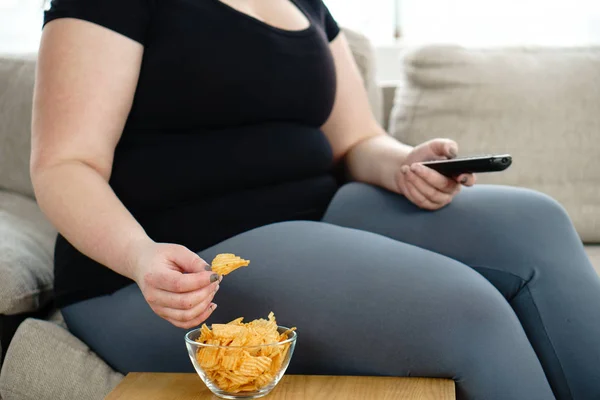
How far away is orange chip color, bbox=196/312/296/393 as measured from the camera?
732 millimetres

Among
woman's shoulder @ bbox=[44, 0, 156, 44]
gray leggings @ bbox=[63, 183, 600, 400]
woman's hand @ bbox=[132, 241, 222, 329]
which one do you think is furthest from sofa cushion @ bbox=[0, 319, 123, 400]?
woman's shoulder @ bbox=[44, 0, 156, 44]

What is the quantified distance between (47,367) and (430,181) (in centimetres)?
60

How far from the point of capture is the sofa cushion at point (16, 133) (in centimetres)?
167

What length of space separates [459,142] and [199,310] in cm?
123

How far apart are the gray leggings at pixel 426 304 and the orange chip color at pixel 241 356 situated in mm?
103

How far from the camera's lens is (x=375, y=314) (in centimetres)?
84

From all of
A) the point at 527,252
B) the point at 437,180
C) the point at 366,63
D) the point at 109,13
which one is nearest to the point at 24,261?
the point at 109,13

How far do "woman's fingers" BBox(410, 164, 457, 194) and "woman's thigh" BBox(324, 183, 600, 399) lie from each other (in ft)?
0.09

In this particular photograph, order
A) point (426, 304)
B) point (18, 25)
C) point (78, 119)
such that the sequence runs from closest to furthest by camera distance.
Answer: point (426, 304) → point (78, 119) → point (18, 25)

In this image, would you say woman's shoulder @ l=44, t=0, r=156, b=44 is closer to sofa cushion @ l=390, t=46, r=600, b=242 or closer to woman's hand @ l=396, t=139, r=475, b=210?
woman's hand @ l=396, t=139, r=475, b=210

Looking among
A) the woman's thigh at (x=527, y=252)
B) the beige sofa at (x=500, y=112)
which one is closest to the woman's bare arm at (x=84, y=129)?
the woman's thigh at (x=527, y=252)

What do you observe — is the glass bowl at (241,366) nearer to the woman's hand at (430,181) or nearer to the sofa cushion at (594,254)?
the woman's hand at (430,181)

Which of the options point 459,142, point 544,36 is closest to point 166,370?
point 459,142

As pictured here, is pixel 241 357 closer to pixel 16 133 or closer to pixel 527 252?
pixel 527 252
